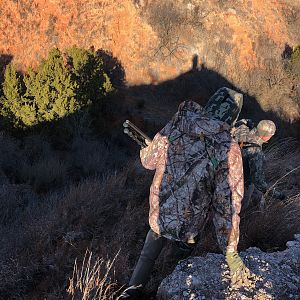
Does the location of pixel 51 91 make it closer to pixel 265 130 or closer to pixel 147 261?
pixel 265 130

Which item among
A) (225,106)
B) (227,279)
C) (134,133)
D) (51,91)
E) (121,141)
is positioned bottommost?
(121,141)

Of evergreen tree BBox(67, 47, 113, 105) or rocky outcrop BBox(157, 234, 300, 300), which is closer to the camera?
rocky outcrop BBox(157, 234, 300, 300)

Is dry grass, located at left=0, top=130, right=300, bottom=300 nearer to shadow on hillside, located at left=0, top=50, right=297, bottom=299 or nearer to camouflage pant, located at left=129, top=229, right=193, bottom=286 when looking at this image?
shadow on hillside, located at left=0, top=50, right=297, bottom=299

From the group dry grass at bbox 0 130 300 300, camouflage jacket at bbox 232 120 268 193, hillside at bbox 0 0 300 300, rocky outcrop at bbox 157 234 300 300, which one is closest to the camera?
rocky outcrop at bbox 157 234 300 300

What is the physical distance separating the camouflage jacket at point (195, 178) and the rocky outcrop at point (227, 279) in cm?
36

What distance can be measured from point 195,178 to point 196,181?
0.02 m

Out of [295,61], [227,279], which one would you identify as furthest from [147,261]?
[295,61]

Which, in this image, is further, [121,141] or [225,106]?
[121,141]

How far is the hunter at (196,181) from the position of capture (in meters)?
2.42

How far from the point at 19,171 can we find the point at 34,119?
1.70 metres

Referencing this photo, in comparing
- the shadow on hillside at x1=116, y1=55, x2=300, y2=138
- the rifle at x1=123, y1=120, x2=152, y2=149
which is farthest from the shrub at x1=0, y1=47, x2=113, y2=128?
the rifle at x1=123, y1=120, x2=152, y2=149

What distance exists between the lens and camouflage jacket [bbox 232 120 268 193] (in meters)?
3.79

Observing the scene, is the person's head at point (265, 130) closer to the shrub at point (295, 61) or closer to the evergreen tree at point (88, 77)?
the evergreen tree at point (88, 77)

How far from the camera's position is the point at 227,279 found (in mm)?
2758
